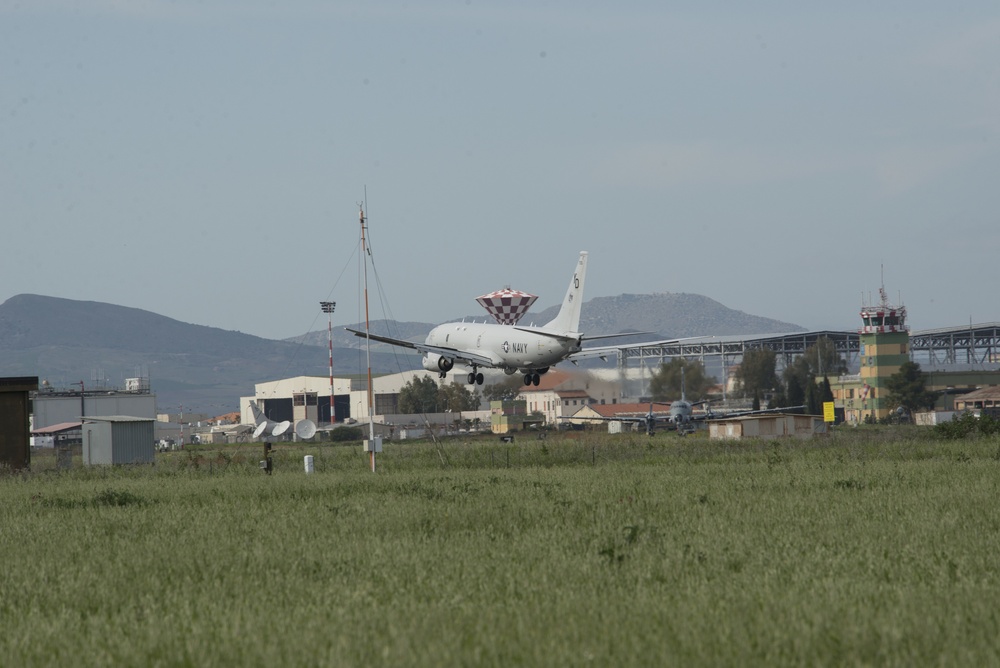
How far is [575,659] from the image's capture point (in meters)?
10.9

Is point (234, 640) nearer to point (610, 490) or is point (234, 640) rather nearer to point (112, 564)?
point (112, 564)

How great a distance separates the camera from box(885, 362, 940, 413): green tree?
13850cm

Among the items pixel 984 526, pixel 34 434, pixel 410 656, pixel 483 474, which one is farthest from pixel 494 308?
pixel 410 656

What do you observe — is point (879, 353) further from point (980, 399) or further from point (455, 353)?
point (455, 353)

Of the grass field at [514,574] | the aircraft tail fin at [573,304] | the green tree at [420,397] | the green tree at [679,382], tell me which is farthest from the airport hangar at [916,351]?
the grass field at [514,574]

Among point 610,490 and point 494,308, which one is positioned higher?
point 494,308

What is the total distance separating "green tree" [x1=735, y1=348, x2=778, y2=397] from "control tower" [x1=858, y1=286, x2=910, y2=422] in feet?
41.2

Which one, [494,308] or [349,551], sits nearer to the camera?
[349,551]

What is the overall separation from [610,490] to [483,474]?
11.0m

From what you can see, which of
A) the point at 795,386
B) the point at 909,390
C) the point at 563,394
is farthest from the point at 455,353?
the point at 909,390

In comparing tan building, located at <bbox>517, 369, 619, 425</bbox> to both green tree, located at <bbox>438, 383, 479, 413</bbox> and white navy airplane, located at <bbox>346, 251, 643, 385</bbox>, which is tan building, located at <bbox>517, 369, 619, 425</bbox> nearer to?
green tree, located at <bbox>438, 383, 479, 413</bbox>

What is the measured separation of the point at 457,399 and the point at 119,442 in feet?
346

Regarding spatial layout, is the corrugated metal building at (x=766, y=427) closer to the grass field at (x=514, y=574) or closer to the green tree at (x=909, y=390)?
the grass field at (x=514, y=574)

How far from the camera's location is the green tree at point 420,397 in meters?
172
